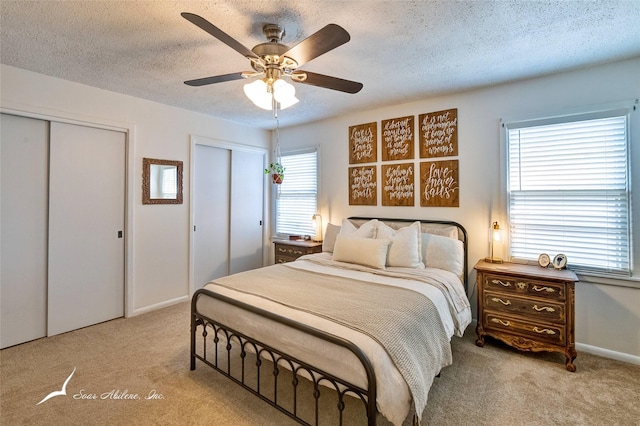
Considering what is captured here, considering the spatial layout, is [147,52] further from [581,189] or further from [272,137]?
[581,189]

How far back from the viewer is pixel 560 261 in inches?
107

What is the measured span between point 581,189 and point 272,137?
4.25 metres

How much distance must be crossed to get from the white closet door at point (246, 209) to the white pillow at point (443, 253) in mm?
2920

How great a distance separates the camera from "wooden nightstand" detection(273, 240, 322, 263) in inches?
163

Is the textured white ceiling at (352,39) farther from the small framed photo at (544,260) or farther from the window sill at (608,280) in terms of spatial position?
the window sill at (608,280)

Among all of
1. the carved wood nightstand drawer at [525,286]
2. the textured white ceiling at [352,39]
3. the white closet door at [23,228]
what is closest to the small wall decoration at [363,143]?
the textured white ceiling at [352,39]

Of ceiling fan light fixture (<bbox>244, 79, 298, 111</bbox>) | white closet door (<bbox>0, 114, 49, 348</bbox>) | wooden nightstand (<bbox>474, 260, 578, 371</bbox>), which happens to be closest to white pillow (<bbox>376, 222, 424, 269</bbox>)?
wooden nightstand (<bbox>474, 260, 578, 371</bbox>)

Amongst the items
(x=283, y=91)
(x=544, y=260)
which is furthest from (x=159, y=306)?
(x=544, y=260)

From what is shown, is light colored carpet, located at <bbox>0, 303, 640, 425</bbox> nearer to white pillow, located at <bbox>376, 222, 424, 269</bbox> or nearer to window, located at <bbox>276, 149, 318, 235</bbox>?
white pillow, located at <bbox>376, 222, 424, 269</bbox>

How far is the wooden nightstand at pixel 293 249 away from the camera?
13.6ft

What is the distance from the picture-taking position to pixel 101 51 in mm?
2445

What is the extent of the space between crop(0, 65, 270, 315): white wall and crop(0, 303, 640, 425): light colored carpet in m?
0.95

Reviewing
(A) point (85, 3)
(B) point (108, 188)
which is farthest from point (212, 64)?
(B) point (108, 188)

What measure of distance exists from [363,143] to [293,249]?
1.80 m
